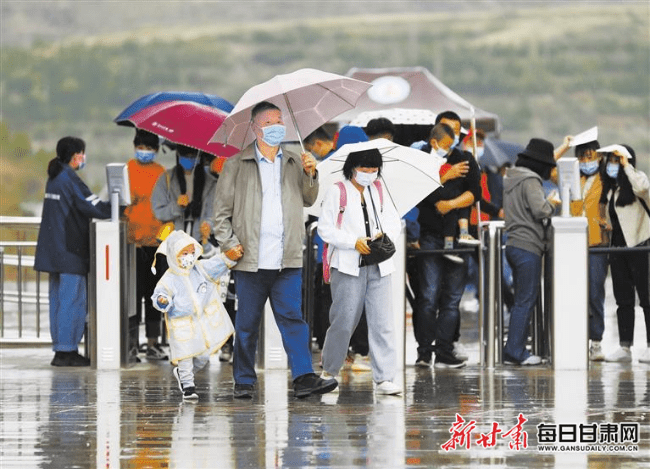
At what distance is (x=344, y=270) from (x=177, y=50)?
123ft

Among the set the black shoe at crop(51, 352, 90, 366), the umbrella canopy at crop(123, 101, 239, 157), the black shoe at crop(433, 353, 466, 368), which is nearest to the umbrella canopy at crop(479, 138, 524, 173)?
the black shoe at crop(433, 353, 466, 368)

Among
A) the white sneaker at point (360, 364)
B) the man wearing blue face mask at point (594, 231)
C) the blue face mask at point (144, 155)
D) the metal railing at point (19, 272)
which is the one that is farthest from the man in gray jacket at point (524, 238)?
the metal railing at point (19, 272)

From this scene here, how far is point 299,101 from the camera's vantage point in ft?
34.9

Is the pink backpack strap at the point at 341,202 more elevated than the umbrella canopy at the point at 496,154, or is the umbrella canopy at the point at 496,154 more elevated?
the umbrella canopy at the point at 496,154

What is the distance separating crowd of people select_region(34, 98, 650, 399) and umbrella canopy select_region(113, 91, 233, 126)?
1.11ft

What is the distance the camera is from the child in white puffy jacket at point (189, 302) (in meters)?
9.98

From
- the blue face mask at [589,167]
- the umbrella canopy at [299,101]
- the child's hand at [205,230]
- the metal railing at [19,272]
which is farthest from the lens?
the metal railing at [19,272]

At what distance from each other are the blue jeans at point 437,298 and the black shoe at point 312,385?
7.01 feet

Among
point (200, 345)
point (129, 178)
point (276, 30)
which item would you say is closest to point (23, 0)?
point (276, 30)

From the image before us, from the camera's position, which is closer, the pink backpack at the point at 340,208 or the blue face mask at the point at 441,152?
the pink backpack at the point at 340,208

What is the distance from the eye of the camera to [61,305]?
12.3 meters

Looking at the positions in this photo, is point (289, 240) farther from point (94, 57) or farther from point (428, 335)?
point (94, 57)

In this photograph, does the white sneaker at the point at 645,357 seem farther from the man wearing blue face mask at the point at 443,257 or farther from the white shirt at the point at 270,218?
the white shirt at the point at 270,218

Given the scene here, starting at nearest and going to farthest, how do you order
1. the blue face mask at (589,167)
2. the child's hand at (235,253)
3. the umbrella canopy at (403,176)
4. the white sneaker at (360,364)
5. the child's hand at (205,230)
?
the child's hand at (235,253) → the umbrella canopy at (403,176) → the white sneaker at (360,364) → the child's hand at (205,230) → the blue face mask at (589,167)
